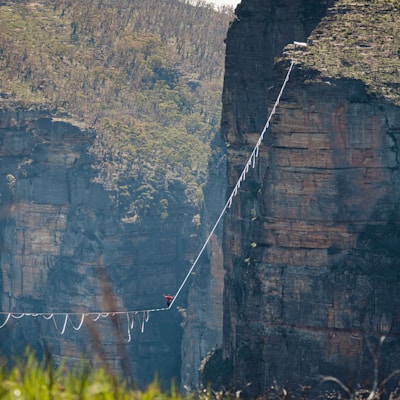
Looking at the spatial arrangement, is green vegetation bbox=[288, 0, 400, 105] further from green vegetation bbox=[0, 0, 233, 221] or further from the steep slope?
green vegetation bbox=[0, 0, 233, 221]

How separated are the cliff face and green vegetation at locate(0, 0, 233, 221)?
43945mm

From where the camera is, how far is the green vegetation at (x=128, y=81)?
342 ft

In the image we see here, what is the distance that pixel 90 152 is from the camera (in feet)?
329

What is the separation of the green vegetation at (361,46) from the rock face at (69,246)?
40.6m

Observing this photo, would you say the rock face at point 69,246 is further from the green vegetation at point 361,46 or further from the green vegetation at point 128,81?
the green vegetation at point 361,46

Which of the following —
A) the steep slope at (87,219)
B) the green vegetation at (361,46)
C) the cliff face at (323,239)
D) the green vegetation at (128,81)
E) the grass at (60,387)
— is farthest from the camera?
the green vegetation at (128,81)

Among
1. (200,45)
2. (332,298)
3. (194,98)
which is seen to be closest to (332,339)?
(332,298)

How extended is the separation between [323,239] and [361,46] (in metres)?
6.66

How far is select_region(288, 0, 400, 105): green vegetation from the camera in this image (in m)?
56.0

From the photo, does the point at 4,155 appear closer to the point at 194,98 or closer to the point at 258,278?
the point at 194,98

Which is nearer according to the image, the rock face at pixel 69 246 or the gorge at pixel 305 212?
the gorge at pixel 305 212

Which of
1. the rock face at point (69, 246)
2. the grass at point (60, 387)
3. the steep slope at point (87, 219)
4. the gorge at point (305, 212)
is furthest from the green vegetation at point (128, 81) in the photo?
the grass at point (60, 387)

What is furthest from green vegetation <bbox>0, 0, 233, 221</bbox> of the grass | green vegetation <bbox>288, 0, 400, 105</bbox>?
the grass

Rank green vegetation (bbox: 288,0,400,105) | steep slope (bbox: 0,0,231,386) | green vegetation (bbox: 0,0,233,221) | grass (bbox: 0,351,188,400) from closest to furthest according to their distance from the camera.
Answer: grass (bbox: 0,351,188,400)
green vegetation (bbox: 288,0,400,105)
steep slope (bbox: 0,0,231,386)
green vegetation (bbox: 0,0,233,221)
